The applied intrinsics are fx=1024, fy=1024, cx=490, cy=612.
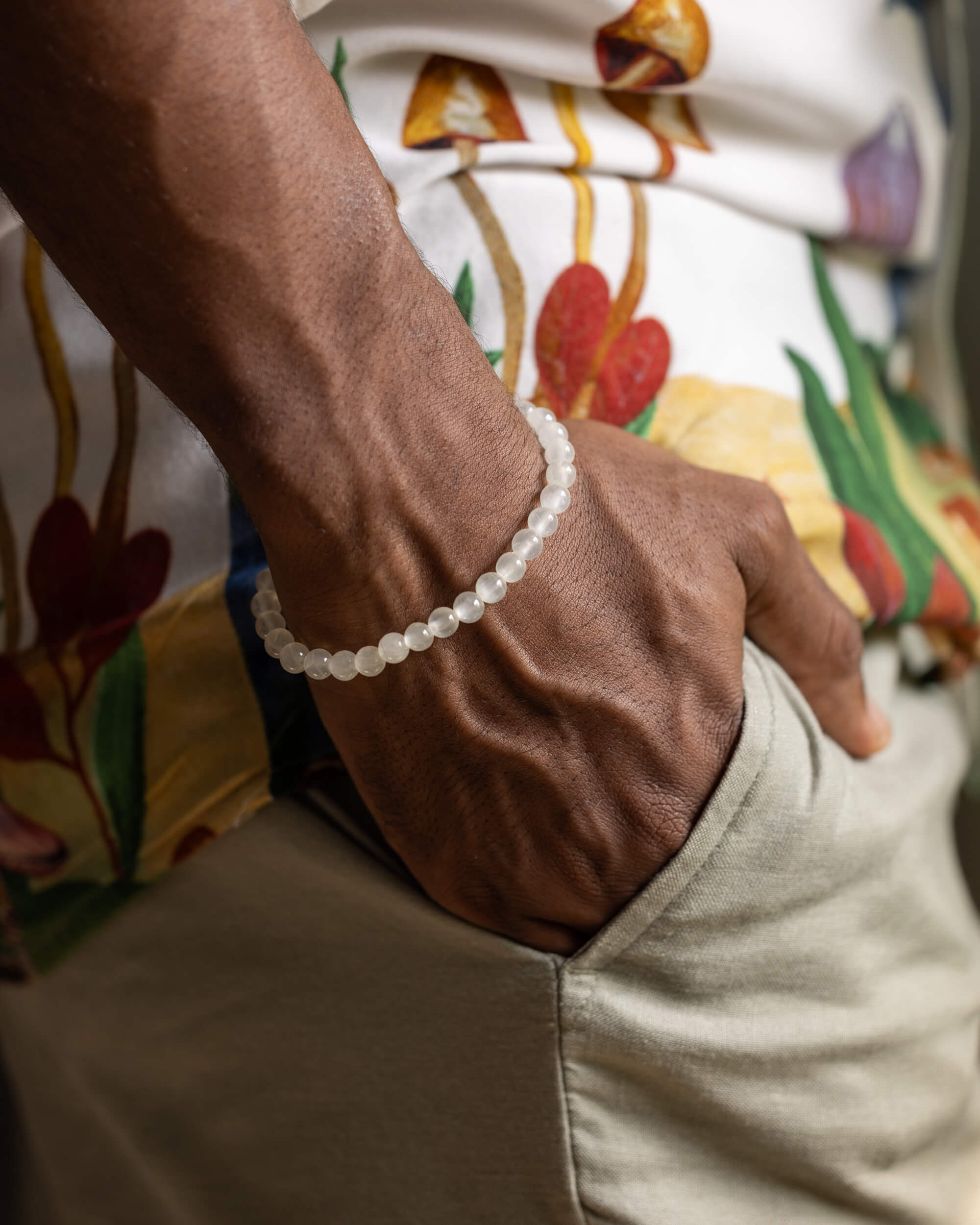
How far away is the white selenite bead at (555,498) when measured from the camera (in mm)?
472

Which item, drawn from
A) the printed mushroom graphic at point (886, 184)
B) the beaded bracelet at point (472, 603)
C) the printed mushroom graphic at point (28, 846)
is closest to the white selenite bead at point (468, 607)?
the beaded bracelet at point (472, 603)

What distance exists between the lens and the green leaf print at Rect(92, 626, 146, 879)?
0.57 metres

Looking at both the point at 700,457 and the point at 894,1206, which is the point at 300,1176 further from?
the point at 700,457

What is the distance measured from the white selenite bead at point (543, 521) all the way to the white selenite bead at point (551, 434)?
0.04m

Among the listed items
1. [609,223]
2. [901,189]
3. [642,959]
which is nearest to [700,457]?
[609,223]

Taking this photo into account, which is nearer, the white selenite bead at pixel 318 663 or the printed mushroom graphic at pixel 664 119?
the white selenite bead at pixel 318 663

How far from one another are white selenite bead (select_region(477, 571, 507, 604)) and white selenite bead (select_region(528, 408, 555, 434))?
0.27 ft

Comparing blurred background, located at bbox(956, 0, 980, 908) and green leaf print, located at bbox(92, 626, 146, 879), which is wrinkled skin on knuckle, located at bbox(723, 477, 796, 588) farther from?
blurred background, located at bbox(956, 0, 980, 908)

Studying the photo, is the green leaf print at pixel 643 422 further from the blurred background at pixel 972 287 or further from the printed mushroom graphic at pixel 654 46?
the blurred background at pixel 972 287

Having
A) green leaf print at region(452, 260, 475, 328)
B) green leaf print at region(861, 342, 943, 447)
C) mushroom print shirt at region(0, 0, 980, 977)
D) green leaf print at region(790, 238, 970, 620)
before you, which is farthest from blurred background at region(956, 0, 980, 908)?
green leaf print at region(452, 260, 475, 328)

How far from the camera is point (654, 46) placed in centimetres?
61

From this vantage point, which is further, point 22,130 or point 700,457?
point 700,457

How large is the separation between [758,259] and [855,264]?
0.19 meters

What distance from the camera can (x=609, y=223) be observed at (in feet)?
1.99
